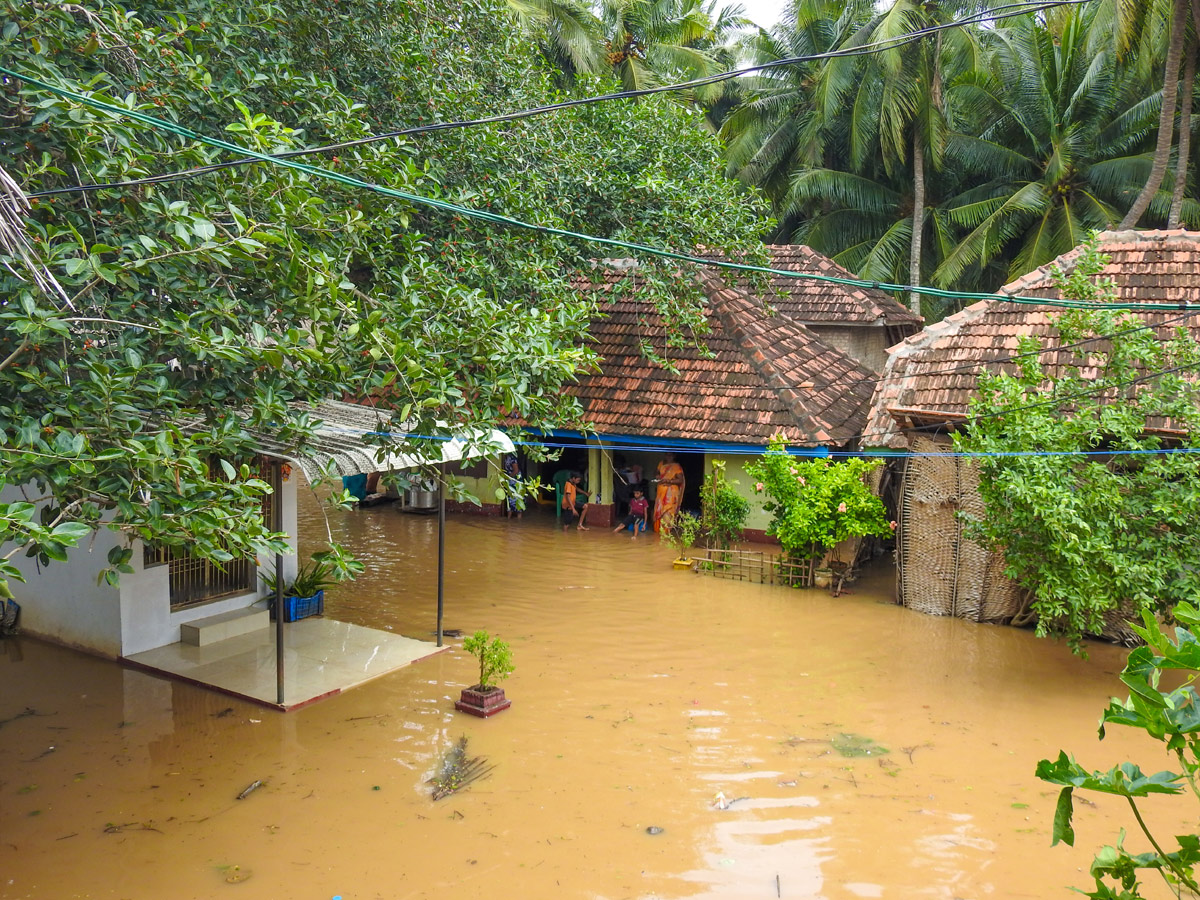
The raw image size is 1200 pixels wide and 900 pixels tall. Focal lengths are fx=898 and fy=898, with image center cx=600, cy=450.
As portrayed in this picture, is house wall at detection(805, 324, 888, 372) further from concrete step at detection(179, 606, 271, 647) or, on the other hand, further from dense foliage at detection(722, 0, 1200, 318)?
concrete step at detection(179, 606, 271, 647)

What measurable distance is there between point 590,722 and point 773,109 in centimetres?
2196

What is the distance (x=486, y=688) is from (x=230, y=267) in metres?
4.42

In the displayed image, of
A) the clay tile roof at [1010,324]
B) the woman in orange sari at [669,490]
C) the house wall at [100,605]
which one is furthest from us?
the woman in orange sari at [669,490]

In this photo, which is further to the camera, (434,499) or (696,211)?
(434,499)

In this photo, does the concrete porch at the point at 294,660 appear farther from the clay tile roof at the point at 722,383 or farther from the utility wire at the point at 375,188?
the clay tile roof at the point at 722,383

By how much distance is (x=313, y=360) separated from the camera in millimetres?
6227

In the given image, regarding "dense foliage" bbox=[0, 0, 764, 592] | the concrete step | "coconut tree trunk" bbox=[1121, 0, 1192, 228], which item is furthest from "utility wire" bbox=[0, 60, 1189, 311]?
"coconut tree trunk" bbox=[1121, 0, 1192, 228]

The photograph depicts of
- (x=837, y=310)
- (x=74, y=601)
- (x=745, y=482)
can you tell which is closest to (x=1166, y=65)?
(x=837, y=310)

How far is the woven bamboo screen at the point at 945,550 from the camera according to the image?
450 inches

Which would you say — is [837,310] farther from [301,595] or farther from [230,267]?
[230,267]

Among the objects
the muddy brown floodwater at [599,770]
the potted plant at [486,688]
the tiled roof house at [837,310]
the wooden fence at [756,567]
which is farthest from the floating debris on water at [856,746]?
the tiled roof house at [837,310]

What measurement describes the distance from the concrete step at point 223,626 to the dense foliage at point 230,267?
1.68 m

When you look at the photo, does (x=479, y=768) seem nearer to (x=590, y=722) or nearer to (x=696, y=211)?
(x=590, y=722)

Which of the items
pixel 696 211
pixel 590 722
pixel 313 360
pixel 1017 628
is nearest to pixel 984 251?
pixel 696 211
